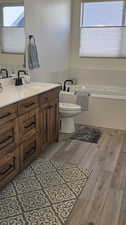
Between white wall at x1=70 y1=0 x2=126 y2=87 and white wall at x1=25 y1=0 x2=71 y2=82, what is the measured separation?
161 mm

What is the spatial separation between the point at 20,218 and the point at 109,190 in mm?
896

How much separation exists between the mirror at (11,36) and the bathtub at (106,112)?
4.93ft

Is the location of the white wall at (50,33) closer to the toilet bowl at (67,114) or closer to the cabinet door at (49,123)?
the toilet bowl at (67,114)

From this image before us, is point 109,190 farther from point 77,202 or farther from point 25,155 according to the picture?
point 25,155

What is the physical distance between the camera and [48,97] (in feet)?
8.87

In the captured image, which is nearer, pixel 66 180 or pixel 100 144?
pixel 66 180

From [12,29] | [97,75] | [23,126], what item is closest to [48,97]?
[23,126]

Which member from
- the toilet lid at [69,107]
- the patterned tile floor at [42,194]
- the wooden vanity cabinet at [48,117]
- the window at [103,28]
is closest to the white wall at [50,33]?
the window at [103,28]

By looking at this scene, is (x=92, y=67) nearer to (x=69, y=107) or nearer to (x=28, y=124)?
(x=69, y=107)

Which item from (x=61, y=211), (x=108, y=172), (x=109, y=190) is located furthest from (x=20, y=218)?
(x=108, y=172)

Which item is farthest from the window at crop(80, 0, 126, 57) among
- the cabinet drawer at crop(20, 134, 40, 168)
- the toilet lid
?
the cabinet drawer at crop(20, 134, 40, 168)

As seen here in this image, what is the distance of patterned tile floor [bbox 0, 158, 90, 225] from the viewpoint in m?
1.75

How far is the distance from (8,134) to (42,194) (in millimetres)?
655

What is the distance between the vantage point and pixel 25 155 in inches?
91.9
